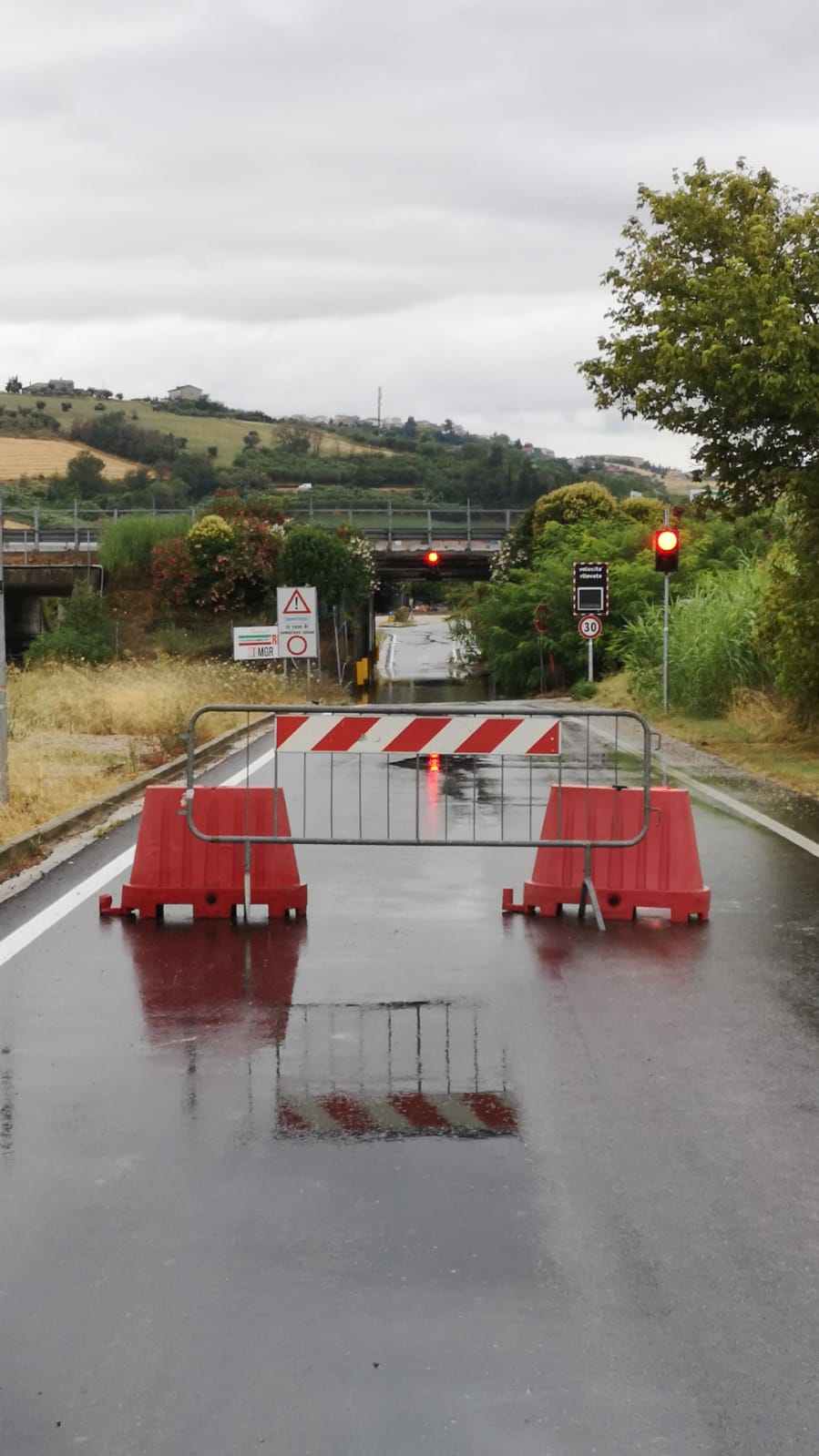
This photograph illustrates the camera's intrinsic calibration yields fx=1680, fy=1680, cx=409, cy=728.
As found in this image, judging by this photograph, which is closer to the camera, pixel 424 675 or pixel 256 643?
pixel 256 643

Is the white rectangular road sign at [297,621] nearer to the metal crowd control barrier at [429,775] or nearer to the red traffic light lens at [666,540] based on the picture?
the red traffic light lens at [666,540]

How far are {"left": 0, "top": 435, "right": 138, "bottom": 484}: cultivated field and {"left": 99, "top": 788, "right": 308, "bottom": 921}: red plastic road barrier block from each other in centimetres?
11548

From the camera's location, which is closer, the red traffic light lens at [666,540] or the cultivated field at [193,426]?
the red traffic light lens at [666,540]

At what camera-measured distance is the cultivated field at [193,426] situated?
16550 cm

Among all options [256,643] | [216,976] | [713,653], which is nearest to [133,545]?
[256,643]

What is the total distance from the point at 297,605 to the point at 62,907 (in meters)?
21.2

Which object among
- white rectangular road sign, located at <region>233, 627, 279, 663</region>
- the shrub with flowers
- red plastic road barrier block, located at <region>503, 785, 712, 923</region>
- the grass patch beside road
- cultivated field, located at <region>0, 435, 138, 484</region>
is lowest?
the grass patch beside road

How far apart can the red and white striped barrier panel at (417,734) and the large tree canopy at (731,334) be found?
810 cm

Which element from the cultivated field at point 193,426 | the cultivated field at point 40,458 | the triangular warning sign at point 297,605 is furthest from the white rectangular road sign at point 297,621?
the cultivated field at point 193,426

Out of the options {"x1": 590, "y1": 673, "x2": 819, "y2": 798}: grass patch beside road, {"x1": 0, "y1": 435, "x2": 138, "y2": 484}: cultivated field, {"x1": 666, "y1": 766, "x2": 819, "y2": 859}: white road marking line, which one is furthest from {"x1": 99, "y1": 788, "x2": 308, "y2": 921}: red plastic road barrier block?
{"x1": 0, "y1": 435, "x2": 138, "y2": 484}: cultivated field

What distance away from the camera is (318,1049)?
23.6 ft

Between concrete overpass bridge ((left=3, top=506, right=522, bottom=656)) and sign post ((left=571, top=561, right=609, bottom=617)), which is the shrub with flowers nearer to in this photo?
concrete overpass bridge ((left=3, top=506, right=522, bottom=656))

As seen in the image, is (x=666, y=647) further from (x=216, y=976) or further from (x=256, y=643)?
(x=216, y=976)

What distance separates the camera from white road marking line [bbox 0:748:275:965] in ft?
30.7
